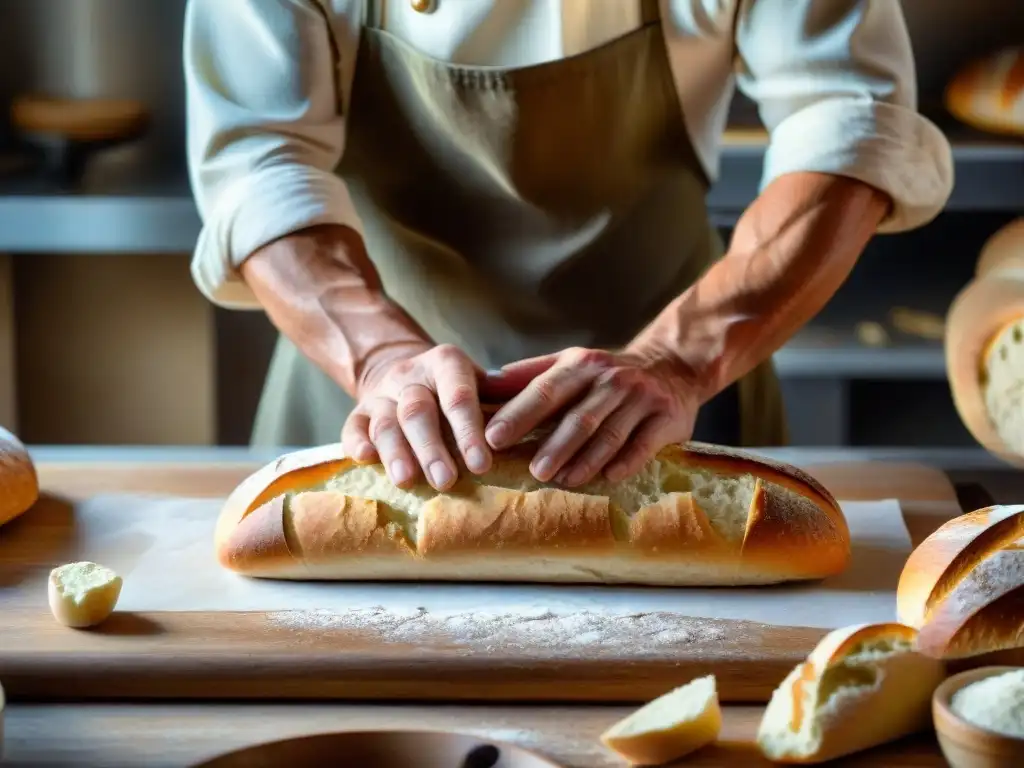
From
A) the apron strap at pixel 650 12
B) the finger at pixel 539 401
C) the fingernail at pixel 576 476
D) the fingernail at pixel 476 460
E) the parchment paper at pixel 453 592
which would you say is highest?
the apron strap at pixel 650 12

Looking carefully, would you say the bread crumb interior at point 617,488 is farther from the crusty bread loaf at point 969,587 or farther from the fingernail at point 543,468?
the crusty bread loaf at point 969,587

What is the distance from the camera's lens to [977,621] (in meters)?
0.88

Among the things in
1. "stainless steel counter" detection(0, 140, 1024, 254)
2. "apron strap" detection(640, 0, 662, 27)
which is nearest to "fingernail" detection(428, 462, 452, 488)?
"apron strap" detection(640, 0, 662, 27)

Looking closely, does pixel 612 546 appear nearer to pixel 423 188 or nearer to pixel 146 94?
pixel 423 188

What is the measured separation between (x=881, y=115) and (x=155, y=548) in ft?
2.90

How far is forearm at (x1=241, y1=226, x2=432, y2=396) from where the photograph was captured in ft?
4.59

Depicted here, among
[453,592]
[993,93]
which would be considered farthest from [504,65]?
[993,93]

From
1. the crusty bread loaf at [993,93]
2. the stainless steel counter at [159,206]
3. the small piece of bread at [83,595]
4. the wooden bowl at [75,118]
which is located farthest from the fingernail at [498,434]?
the wooden bowl at [75,118]

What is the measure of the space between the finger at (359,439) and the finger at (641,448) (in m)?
0.22

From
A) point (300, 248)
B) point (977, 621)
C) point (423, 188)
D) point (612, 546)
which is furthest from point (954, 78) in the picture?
point (977, 621)

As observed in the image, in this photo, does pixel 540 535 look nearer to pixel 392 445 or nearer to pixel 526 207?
pixel 392 445

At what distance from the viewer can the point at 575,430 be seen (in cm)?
119

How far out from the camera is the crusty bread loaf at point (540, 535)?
115 cm

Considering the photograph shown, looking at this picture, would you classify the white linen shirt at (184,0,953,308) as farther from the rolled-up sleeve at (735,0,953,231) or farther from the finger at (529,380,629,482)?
the finger at (529,380,629,482)
